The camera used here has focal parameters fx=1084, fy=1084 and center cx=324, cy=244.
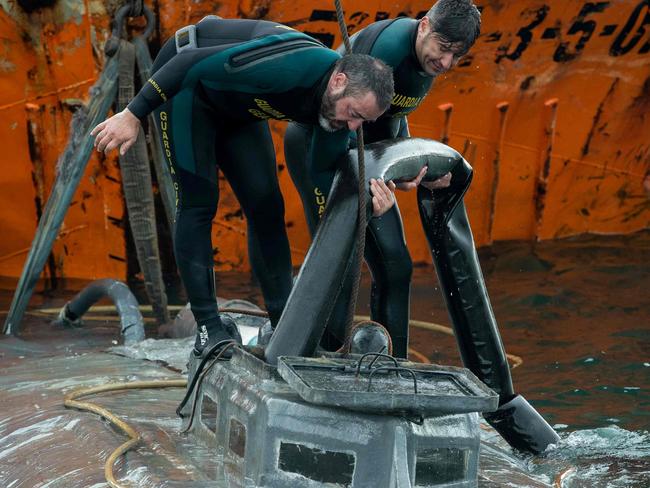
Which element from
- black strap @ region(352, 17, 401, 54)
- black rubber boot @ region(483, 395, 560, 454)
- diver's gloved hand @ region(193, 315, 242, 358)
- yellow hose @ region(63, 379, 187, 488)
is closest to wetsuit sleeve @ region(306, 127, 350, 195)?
black strap @ region(352, 17, 401, 54)

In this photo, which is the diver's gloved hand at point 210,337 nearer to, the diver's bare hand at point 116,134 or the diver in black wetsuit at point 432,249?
the diver in black wetsuit at point 432,249

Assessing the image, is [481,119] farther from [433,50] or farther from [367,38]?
[433,50]

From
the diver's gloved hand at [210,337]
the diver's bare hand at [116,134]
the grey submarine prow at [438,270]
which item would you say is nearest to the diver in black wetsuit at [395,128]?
the grey submarine prow at [438,270]

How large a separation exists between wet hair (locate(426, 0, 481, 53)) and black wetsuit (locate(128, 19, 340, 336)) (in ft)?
1.71

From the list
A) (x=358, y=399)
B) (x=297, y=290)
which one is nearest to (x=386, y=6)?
(x=297, y=290)

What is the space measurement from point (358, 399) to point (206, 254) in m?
1.34

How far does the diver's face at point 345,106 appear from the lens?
3.92 metres

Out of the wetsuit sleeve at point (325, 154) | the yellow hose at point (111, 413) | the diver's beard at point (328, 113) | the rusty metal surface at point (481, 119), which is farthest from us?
the rusty metal surface at point (481, 119)

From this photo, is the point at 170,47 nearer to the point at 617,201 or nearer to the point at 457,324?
the point at 457,324

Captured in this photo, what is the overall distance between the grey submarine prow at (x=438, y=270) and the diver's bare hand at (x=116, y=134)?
31.4 inches

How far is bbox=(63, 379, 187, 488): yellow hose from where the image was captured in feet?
11.9

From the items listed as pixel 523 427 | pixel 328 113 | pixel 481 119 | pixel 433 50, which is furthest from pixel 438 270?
pixel 481 119

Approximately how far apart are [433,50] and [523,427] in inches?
66.5

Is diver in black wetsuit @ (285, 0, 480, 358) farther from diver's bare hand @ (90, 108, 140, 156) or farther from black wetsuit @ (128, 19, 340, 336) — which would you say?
diver's bare hand @ (90, 108, 140, 156)
